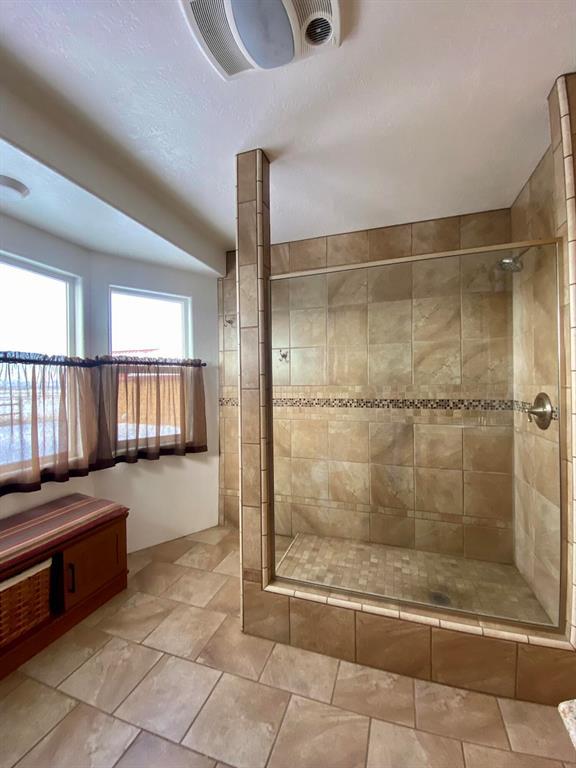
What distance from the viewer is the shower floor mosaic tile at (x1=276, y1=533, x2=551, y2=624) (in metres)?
1.44

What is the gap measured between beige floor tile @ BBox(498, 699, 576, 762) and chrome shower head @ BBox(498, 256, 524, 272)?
1933mm

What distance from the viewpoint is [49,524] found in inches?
63.7

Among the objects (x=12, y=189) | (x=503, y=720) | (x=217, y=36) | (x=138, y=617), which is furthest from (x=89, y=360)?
(x=503, y=720)

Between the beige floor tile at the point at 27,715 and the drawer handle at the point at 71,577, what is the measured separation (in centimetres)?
35

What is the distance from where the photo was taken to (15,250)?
176 cm

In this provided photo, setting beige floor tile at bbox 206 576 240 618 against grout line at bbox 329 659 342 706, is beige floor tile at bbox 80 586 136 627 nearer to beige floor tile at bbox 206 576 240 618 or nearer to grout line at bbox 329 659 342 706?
beige floor tile at bbox 206 576 240 618

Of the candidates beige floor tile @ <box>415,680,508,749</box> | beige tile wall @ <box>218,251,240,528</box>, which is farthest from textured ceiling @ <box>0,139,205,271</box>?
beige floor tile @ <box>415,680,508,749</box>

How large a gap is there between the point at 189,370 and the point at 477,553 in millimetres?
2418

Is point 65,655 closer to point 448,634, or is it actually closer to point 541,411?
point 448,634

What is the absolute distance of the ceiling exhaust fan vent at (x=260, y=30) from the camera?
90 centimetres

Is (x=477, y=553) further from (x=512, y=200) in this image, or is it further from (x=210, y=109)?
(x=210, y=109)

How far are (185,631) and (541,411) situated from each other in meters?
2.05

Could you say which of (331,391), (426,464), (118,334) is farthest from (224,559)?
(118,334)

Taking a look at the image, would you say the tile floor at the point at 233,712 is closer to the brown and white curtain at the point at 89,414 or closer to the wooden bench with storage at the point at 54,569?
the wooden bench with storage at the point at 54,569
